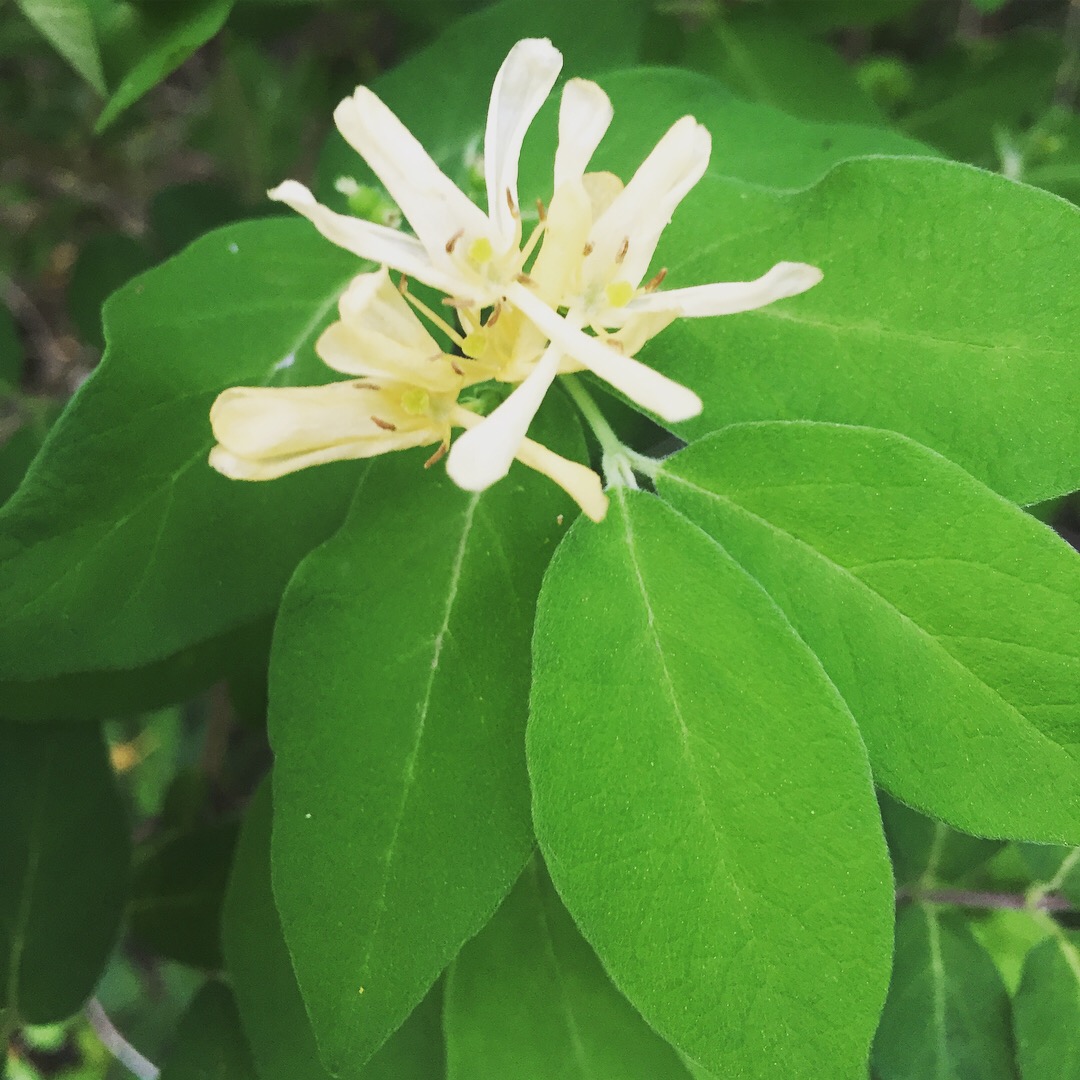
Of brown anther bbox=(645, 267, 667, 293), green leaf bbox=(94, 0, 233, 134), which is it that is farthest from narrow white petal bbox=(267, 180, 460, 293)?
green leaf bbox=(94, 0, 233, 134)

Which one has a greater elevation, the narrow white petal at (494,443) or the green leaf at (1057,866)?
the narrow white petal at (494,443)

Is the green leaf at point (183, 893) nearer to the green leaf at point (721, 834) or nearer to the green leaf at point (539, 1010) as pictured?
the green leaf at point (539, 1010)

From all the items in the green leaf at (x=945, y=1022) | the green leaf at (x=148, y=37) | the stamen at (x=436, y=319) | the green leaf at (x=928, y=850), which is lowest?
the green leaf at (x=945, y=1022)

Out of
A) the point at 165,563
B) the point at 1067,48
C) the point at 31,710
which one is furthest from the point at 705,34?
the point at 31,710

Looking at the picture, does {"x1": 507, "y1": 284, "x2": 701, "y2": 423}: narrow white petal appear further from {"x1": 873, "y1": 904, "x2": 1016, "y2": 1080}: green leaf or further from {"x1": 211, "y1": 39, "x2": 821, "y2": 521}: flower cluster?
{"x1": 873, "y1": 904, "x2": 1016, "y2": 1080}: green leaf

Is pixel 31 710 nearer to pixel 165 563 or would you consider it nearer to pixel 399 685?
pixel 165 563

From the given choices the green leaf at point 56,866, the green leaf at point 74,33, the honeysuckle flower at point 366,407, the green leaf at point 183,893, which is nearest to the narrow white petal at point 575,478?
the honeysuckle flower at point 366,407
